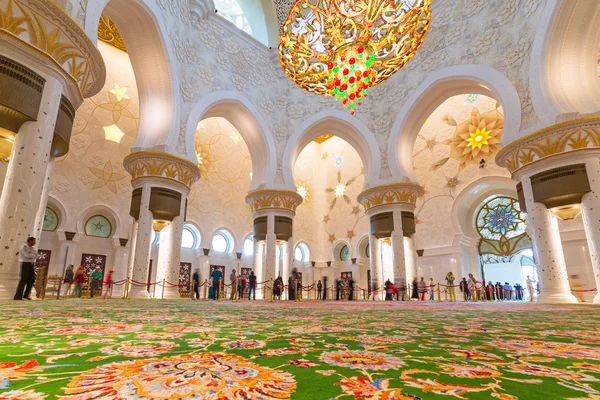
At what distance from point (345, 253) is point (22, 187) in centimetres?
1477

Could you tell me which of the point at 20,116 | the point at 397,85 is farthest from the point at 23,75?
the point at 397,85

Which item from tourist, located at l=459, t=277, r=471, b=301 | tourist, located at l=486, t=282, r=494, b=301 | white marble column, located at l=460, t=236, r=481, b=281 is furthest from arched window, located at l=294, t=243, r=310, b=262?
tourist, located at l=486, t=282, r=494, b=301

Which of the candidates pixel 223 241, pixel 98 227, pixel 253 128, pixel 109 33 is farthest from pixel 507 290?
pixel 109 33

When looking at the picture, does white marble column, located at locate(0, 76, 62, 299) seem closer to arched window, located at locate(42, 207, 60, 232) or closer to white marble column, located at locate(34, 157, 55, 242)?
white marble column, located at locate(34, 157, 55, 242)

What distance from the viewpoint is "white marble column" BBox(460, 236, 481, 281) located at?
41.6 feet

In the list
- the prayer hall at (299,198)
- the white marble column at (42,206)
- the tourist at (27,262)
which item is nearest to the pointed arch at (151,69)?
the prayer hall at (299,198)

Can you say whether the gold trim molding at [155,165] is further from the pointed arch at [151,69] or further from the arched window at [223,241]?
the arched window at [223,241]

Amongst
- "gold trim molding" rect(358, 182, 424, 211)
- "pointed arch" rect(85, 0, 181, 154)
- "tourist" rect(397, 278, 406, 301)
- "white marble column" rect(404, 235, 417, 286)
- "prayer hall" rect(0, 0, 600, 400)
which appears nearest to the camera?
"prayer hall" rect(0, 0, 600, 400)

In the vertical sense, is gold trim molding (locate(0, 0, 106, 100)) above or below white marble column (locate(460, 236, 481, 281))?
above

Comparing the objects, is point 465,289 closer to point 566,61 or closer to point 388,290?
point 388,290

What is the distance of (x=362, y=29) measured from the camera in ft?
24.9

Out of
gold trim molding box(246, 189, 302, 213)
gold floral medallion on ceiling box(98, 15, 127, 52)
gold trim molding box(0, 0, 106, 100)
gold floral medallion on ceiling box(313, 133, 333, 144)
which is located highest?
gold floral medallion on ceiling box(98, 15, 127, 52)

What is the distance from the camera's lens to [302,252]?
17.8m

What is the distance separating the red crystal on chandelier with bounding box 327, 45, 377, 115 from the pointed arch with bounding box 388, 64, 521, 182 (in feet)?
11.5
